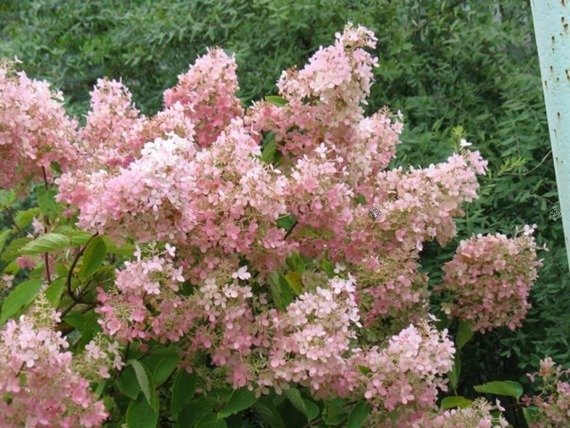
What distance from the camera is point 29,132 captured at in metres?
2.49

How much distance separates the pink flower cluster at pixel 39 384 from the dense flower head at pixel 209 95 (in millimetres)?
875

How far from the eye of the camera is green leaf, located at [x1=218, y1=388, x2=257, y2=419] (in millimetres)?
2309

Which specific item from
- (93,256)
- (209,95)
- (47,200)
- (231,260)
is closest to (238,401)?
(231,260)

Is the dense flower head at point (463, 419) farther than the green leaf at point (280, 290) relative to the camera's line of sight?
Yes

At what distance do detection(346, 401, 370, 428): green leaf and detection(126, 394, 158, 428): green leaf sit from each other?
1.41 ft

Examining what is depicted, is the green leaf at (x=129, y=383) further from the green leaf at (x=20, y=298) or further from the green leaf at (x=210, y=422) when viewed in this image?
the green leaf at (x=20, y=298)

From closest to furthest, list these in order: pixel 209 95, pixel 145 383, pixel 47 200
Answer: pixel 145 383 → pixel 47 200 → pixel 209 95

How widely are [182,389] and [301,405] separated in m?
0.26

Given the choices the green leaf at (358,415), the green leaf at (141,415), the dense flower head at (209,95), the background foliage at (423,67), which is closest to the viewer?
the green leaf at (141,415)

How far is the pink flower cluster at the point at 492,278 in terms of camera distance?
283cm

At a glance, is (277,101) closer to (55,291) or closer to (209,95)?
(209,95)

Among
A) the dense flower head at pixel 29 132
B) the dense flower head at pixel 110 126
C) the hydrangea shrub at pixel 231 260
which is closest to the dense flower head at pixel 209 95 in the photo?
the hydrangea shrub at pixel 231 260

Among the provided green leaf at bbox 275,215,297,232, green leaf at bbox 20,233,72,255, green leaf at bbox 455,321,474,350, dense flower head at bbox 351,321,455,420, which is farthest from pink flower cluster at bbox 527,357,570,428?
green leaf at bbox 20,233,72,255

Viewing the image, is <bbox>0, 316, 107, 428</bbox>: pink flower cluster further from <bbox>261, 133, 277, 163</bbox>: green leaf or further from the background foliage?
the background foliage
